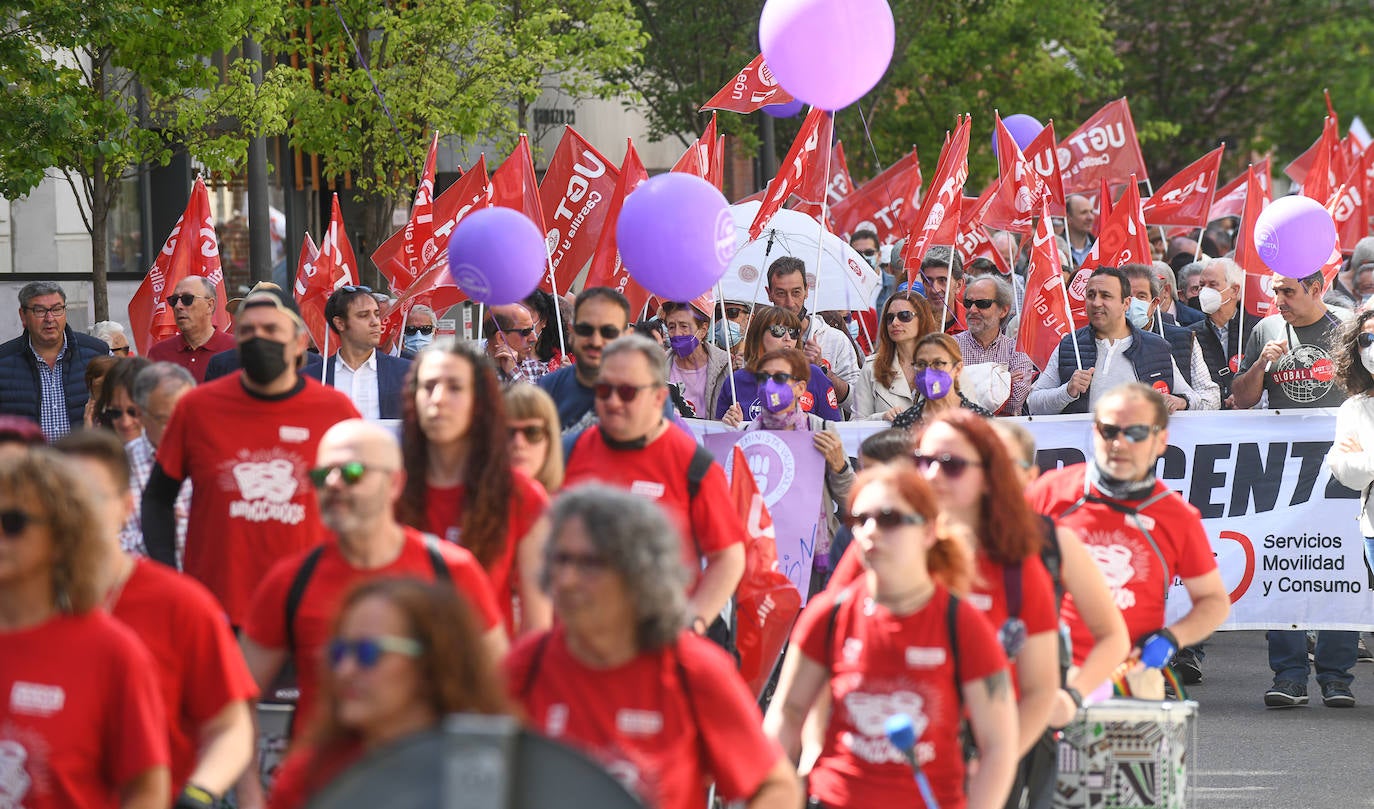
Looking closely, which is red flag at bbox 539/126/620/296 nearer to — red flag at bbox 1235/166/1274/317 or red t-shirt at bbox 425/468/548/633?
red flag at bbox 1235/166/1274/317

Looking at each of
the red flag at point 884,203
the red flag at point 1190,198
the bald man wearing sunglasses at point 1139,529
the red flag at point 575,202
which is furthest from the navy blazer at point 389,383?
the red flag at point 884,203

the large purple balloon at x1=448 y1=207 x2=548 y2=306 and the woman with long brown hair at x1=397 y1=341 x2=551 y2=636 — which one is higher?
the large purple balloon at x1=448 y1=207 x2=548 y2=306

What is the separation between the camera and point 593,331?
7.05 metres

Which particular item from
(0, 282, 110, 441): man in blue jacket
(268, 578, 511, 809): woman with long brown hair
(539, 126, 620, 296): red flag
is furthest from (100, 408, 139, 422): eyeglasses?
(539, 126, 620, 296): red flag

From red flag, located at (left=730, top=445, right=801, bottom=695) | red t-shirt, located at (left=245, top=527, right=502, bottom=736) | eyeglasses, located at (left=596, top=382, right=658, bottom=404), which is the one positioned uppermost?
eyeglasses, located at (left=596, top=382, right=658, bottom=404)

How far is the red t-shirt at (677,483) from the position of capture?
592cm

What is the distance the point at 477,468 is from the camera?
5.22 metres

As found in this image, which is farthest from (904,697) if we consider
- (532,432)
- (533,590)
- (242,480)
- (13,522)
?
(242,480)

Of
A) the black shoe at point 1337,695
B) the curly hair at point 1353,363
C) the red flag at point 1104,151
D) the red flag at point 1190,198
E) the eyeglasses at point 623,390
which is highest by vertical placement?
the red flag at point 1104,151

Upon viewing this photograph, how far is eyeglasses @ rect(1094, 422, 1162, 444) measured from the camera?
6023 millimetres

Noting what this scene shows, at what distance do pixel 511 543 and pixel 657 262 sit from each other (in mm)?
3433

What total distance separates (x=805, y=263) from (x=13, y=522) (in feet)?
34.4

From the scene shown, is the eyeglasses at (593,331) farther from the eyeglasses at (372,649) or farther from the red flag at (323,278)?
the red flag at (323,278)

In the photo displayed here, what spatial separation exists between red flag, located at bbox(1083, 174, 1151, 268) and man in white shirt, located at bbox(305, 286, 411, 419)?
234 inches
